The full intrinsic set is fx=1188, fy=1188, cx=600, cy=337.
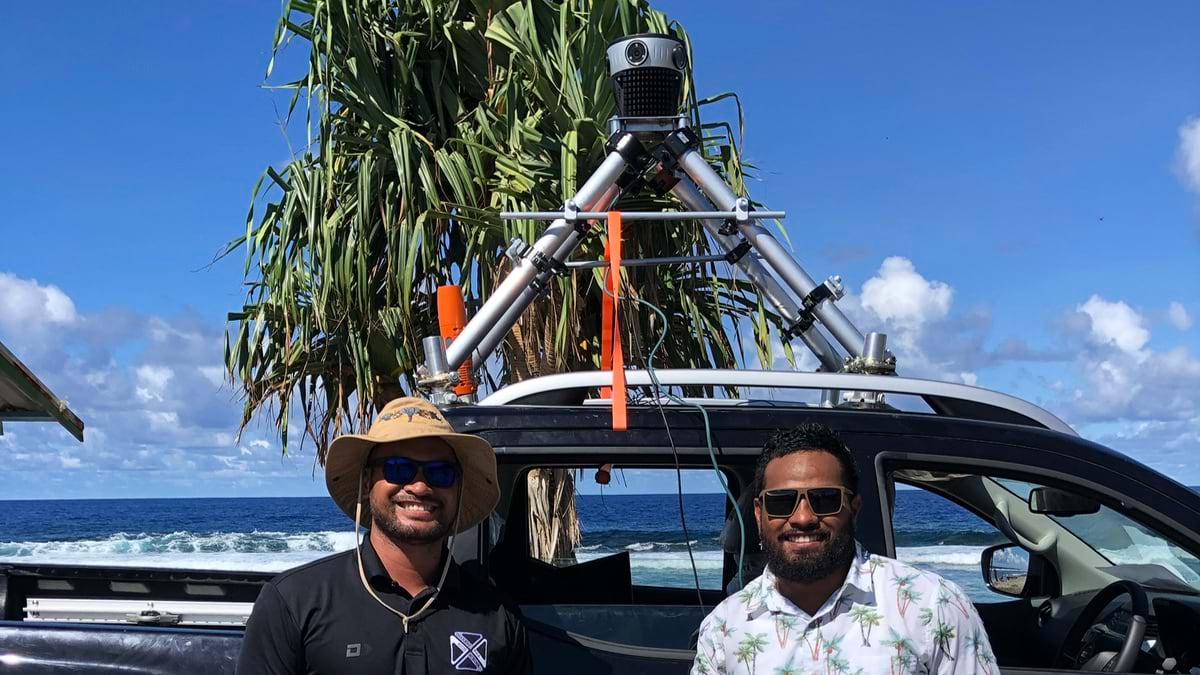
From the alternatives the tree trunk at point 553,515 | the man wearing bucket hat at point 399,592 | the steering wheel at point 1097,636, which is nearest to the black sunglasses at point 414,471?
the man wearing bucket hat at point 399,592

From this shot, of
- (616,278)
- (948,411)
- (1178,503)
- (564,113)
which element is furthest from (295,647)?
(564,113)

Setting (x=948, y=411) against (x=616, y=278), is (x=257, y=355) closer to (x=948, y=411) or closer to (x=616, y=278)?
(x=616, y=278)

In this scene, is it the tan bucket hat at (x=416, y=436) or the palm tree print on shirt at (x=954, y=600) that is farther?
the tan bucket hat at (x=416, y=436)

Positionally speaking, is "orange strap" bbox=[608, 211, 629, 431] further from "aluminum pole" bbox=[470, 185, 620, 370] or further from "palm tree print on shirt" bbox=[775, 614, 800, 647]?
"palm tree print on shirt" bbox=[775, 614, 800, 647]

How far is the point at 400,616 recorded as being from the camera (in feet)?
7.77

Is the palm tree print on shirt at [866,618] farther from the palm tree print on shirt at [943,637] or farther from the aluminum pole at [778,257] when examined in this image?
the aluminum pole at [778,257]

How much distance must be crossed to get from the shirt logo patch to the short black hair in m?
0.64

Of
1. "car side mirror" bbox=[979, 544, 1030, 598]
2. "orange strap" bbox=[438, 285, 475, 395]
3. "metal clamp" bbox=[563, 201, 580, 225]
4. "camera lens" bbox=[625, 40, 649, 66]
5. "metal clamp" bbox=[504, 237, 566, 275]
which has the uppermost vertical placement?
"camera lens" bbox=[625, 40, 649, 66]

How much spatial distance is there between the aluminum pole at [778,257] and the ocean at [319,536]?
20.2 inches

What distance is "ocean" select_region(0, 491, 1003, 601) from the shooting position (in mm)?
3518

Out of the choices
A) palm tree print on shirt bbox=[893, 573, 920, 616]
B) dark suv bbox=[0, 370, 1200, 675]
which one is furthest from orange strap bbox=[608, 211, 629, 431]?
palm tree print on shirt bbox=[893, 573, 920, 616]

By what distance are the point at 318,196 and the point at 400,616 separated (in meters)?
6.31

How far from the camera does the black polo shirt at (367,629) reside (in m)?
2.29

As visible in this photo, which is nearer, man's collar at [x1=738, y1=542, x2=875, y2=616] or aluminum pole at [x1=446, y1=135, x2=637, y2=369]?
man's collar at [x1=738, y1=542, x2=875, y2=616]
